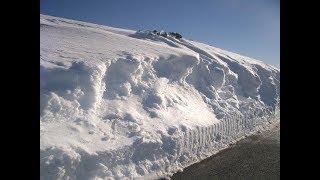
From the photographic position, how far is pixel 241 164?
6.94 metres

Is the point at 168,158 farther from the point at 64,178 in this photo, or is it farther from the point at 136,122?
the point at 64,178

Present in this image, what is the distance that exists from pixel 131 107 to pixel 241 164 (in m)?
2.85

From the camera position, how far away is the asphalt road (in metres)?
6.31

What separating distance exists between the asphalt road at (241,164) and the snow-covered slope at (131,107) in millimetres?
292

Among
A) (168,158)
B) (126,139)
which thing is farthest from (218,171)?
(126,139)

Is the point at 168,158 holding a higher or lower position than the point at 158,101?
lower

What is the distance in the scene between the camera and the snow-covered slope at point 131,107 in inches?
232

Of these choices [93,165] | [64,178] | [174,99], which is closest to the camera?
[64,178]

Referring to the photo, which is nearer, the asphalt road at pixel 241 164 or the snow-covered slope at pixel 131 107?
the snow-covered slope at pixel 131 107

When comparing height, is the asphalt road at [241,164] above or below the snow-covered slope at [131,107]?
below

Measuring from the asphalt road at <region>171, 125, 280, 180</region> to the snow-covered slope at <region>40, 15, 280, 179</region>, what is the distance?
0.29 meters

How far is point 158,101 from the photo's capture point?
891cm

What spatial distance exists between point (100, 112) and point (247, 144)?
3.91 metres

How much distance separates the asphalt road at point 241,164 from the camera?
631 cm
